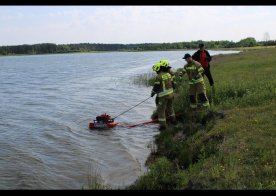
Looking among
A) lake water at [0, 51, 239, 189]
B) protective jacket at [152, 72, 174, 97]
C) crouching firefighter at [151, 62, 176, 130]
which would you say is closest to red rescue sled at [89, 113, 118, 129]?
lake water at [0, 51, 239, 189]

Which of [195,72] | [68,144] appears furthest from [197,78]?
[68,144]

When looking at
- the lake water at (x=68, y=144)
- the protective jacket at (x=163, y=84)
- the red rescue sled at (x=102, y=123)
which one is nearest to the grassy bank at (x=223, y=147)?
the lake water at (x=68, y=144)

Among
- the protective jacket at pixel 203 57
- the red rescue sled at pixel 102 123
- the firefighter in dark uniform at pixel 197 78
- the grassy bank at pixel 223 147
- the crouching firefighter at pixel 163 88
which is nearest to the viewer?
the grassy bank at pixel 223 147

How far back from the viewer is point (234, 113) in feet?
34.3

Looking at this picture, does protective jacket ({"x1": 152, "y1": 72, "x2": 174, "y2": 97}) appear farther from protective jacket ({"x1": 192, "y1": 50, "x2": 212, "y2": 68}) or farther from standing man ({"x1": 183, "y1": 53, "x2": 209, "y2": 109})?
protective jacket ({"x1": 192, "y1": 50, "x2": 212, "y2": 68})

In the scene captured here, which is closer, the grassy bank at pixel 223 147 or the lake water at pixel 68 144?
the grassy bank at pixel 223 147

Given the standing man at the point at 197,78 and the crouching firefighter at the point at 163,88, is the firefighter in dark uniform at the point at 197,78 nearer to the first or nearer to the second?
the standing man at the point at 197,78

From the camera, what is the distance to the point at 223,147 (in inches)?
304

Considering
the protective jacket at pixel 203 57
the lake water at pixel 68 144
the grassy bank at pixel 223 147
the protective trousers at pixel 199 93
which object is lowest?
the lake water at pixel 68 144

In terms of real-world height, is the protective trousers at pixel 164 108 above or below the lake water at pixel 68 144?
above

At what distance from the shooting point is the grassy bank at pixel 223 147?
19.8ft

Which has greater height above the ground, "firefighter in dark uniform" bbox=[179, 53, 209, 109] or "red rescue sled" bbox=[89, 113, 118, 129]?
"firefighter in dark uniform" bbox=[179, 53, 209, 109]

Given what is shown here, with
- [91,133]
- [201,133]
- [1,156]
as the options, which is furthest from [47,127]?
[201,133]

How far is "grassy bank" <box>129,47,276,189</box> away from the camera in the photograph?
603cm
